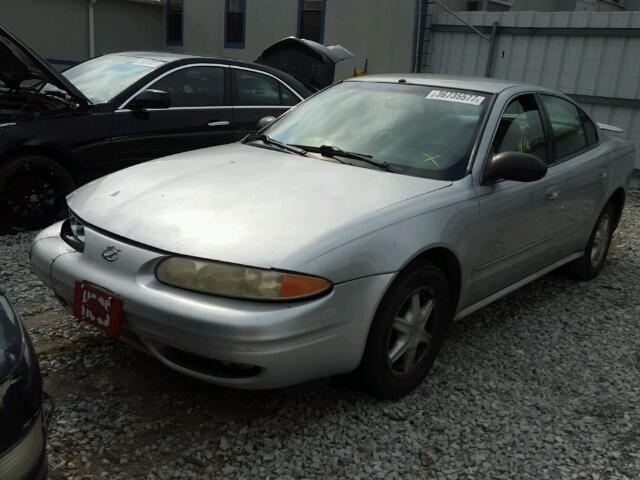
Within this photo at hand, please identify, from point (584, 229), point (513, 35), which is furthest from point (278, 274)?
point (513, 35)

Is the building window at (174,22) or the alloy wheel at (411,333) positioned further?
the building window at (174,22)

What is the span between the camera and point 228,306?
7.61 feet

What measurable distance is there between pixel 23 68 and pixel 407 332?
12.3 feet

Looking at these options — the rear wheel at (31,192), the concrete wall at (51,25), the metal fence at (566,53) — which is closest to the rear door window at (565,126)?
the rear wheel at (31,192)

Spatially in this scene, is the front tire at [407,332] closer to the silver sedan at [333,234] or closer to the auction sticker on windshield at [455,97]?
the silver sedan at [333,234]

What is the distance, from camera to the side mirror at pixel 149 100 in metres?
5.27

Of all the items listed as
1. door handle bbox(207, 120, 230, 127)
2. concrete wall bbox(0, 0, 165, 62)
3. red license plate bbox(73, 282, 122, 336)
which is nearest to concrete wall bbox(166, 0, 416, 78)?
concrete wall bbox(0, 0, 165, 62)

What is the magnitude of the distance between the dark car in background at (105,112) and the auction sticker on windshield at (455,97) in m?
2.59

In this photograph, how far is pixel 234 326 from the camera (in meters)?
2.26

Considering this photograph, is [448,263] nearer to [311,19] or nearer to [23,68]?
[23,68]

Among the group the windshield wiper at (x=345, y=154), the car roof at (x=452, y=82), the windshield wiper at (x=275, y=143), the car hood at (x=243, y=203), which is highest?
the car roof at (x=452, y=82)

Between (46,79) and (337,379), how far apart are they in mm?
3523

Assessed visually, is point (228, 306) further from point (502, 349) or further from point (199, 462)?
point (502, 349)

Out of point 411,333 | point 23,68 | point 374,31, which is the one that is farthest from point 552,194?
point 374,31
